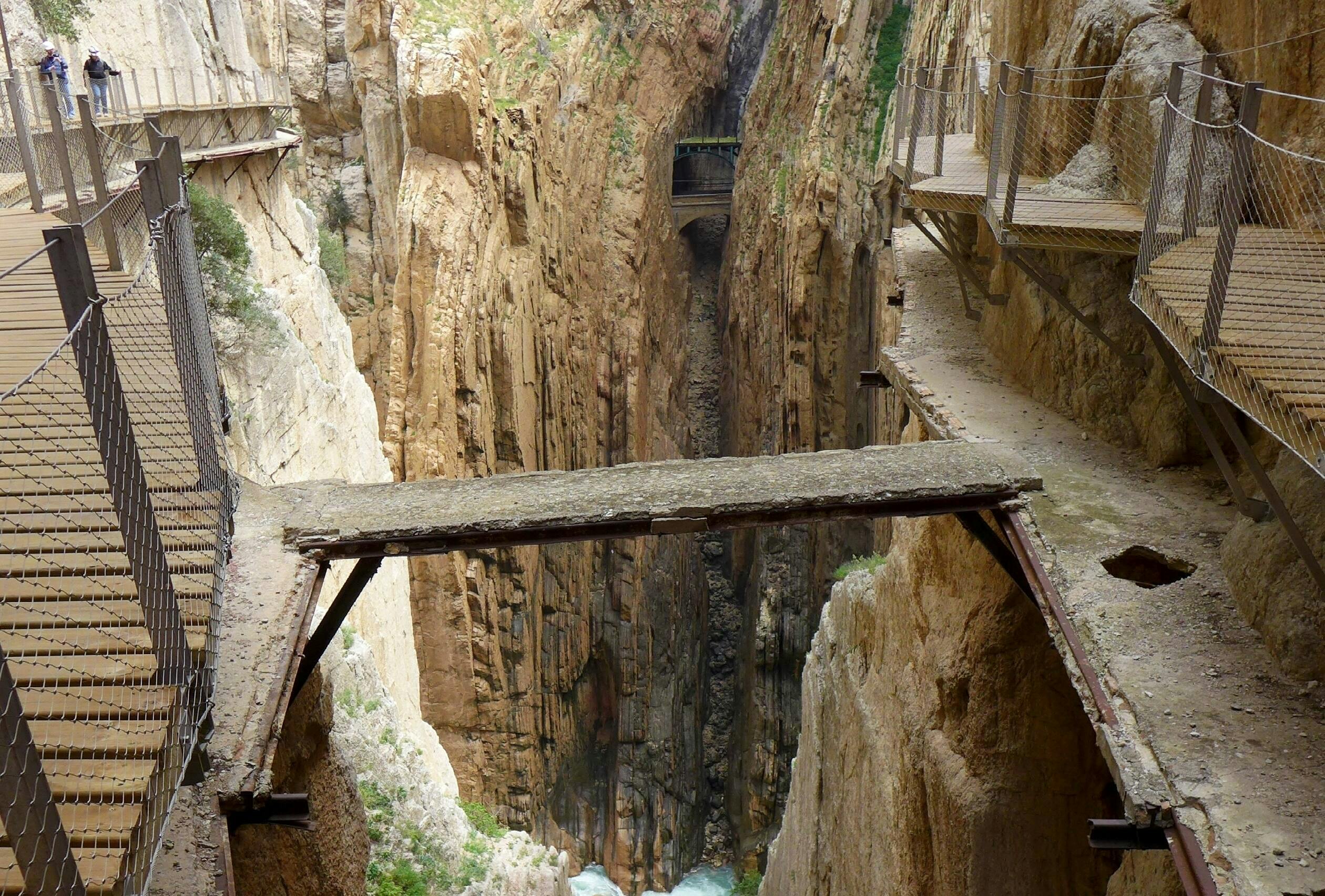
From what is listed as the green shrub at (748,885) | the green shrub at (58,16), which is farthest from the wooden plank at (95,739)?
the green shrub at (748,885)

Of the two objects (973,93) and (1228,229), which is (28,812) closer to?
(1228,229)

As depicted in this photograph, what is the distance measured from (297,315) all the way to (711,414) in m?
21.4

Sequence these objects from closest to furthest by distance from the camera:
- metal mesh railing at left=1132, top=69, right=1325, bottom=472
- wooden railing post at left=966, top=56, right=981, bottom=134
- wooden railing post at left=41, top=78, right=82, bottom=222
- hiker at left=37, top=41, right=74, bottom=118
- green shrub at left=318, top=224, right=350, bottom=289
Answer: metal mesh railing at left=1132, top=69, right=1325, bottom=472 < wooden railing post at left=41, top=78, right=82, bottom=222 < hiker at left=37, top=41, right=74, bottom=118 < wooden railing post at left=966, top=56, right=981, bottom=134 < green shrub at left=318, top=224, right=350, bottom=289

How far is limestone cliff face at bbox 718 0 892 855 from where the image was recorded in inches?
994

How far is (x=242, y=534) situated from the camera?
21.7ft

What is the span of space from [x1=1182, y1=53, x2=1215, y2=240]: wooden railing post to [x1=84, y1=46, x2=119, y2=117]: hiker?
1349cm

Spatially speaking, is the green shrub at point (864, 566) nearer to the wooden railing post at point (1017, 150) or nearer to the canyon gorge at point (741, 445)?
the canyon gorge at point (741, 445)

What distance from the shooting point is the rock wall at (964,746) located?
7.77 metres

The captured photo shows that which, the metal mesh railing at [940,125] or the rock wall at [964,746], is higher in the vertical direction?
the metal mesh railing at [940,125]

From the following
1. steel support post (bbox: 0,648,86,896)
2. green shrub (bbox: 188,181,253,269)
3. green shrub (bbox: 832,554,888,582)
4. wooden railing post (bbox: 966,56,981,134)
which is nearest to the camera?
steel support post (bbox: 0,648,86,896)

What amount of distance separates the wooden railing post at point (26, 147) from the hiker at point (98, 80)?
352 centimetres

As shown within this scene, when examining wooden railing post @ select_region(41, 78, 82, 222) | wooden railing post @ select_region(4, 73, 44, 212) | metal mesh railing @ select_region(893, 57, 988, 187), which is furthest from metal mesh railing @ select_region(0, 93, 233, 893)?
metal mesh railing @ select_region(893, 57, 988, 187)

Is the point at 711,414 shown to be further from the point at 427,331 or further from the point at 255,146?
the point at 255,146

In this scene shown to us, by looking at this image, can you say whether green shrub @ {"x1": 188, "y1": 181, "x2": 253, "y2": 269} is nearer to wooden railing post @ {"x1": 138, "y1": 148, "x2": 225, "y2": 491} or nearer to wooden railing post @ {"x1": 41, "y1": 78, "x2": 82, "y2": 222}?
wooden railing post @ {"x1": 41, "y1": 78, "x2": 82, "y2": 222}
